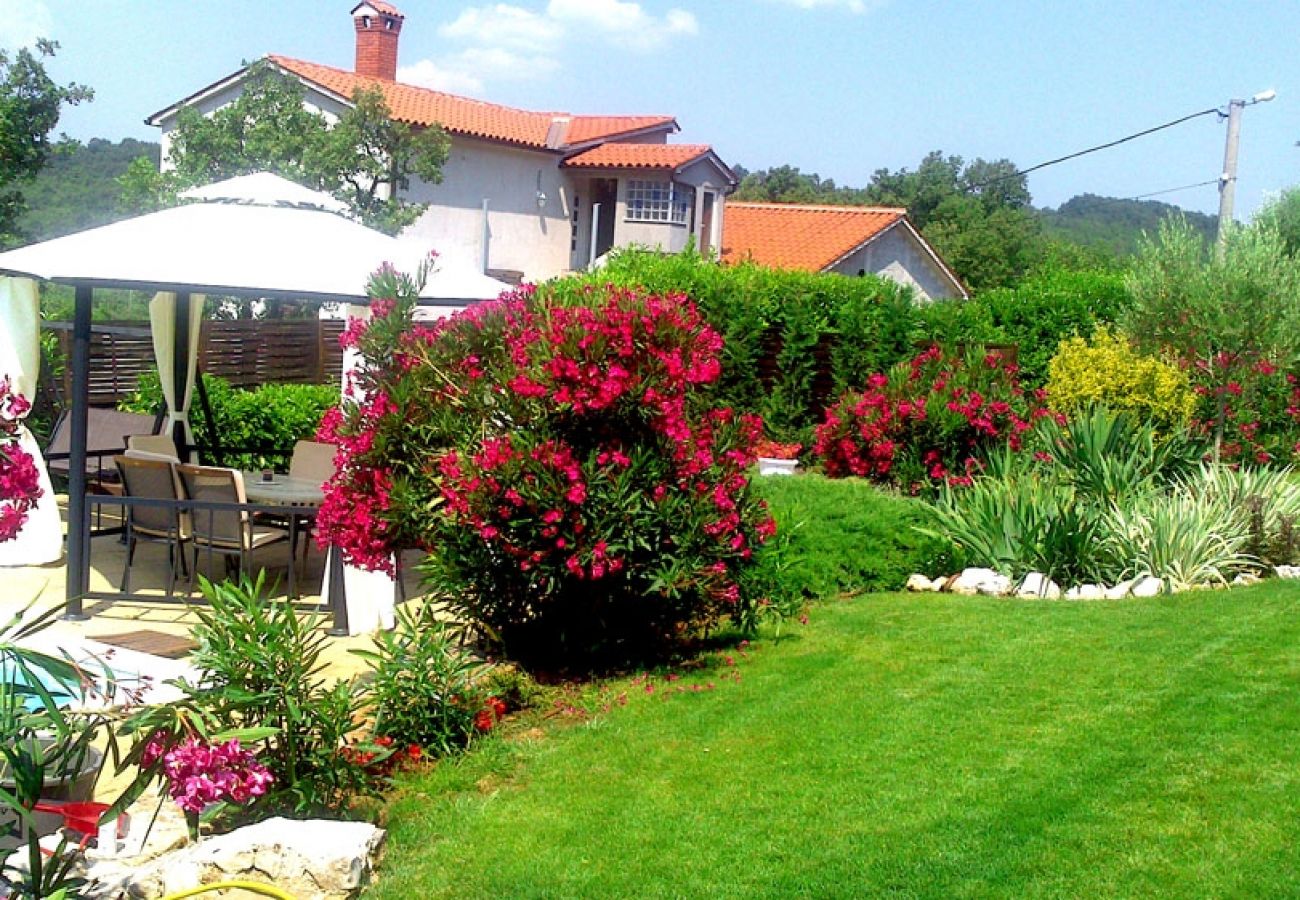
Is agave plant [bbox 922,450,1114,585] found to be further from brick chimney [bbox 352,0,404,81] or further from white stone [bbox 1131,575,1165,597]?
brick chimney [bbox 352,0,404,81]

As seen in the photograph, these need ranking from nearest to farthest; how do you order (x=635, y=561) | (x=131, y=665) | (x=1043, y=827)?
(x=1043, y=827)
(x=131, y=665)
(x=635, y=561)

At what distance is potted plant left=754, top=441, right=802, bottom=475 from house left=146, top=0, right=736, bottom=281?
21205 mm

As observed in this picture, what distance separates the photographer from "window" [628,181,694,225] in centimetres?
3944

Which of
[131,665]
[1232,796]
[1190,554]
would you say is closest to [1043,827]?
[1232,796]

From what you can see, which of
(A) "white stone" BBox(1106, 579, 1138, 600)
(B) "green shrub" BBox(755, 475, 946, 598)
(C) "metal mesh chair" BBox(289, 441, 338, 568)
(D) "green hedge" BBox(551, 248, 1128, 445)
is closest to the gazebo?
(C) "metal mesh chair" BBox(289, 441, 338, 568)

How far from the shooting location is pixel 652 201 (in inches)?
1558

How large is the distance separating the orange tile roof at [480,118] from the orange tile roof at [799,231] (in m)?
4.13

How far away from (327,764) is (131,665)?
1512 mm

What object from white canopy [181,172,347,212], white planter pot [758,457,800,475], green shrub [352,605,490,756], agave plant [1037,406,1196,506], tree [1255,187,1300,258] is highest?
tree [1255,187,1300,258]

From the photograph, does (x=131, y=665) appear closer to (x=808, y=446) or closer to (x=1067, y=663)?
(x=1067, y=663)

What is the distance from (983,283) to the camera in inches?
2247

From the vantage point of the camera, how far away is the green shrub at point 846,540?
9421 millimetres

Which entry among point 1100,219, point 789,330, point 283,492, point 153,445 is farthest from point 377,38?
point 1100,219

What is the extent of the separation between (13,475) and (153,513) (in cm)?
554
